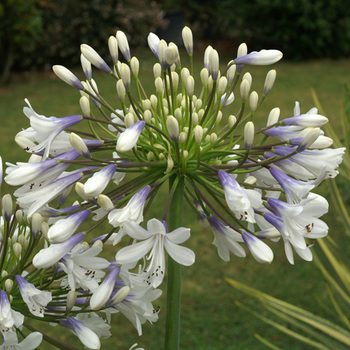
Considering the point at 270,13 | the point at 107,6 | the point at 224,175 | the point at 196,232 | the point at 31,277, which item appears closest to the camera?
the point at 224,175

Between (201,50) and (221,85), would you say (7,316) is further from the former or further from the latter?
(201,50)

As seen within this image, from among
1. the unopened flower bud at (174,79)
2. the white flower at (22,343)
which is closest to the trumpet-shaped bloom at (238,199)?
the unopened flower bud at (174,79)

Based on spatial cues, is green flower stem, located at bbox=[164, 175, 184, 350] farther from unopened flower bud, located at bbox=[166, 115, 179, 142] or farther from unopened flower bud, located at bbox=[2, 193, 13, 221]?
unopened flower bud, located at bbox=[2, 193, 13, 221]

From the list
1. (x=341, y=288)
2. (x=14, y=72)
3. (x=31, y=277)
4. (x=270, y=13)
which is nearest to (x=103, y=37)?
(x=14, y=72)

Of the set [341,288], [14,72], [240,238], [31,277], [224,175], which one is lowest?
[14,72]

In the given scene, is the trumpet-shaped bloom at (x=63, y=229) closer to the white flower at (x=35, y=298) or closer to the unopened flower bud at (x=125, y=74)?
the white flower at (x=35, y=298)

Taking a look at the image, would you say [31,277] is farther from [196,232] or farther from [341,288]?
[196,232]

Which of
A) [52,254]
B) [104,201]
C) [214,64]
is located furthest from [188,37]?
[52,254]

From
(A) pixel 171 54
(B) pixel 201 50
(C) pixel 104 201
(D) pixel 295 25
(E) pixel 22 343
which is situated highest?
(A) pixel 171 54
